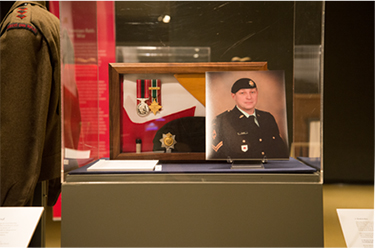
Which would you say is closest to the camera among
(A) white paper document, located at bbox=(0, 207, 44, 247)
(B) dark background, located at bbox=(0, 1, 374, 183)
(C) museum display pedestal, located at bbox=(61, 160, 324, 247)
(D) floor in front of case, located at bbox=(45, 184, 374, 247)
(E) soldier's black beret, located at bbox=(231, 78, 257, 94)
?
(A) white paper document, located at bbox=(0, 207, 44, 247)

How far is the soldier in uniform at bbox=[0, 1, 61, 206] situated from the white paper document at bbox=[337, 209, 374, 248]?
108cm

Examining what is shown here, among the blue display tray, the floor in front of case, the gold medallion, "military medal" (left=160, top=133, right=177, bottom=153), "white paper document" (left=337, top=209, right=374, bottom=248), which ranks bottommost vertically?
the floor in front of case

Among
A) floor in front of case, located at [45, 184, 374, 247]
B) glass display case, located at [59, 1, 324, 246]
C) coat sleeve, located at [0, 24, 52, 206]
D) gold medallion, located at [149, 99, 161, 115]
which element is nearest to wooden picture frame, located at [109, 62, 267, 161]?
glass display case, located at [59, 1, 324, 246]

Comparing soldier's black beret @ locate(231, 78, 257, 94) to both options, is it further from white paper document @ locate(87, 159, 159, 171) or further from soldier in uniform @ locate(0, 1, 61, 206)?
soldier in uniform @ locate(0, 1, 61, 206)

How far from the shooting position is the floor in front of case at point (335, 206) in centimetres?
191

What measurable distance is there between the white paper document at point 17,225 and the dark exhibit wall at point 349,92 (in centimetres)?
309

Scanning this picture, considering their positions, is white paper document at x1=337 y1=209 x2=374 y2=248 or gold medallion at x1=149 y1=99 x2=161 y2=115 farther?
gold medallion at x1=149 y1=99 x2=161 y2=115

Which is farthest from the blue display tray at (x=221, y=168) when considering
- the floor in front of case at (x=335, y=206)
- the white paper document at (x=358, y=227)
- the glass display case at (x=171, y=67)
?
the floor in front of case at (x=335, y=206)

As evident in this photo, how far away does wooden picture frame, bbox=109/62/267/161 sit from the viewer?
1081mm

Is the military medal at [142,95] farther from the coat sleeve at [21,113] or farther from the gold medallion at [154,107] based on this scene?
the coat sleeve at [21,113]

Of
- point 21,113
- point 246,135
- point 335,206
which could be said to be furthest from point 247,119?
point 335,206

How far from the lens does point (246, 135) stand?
0.98 meters

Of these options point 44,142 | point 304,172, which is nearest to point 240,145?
point 304,172

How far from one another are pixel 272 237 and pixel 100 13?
99 centimetres
